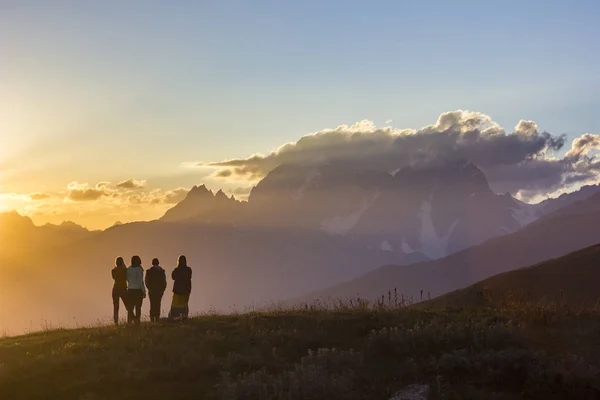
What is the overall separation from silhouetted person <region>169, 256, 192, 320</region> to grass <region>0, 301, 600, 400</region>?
3.40m

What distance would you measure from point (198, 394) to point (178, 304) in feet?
32.3

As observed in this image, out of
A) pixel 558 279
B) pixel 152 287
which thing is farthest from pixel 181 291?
pixel 558 279

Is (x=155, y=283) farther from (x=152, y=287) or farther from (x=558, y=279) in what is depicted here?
(x=558, y=279)

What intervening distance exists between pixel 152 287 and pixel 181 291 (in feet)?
4.12

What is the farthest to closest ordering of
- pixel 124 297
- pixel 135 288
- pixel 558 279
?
pixel 558 279 → pixel 124 297 → pixel 135 288

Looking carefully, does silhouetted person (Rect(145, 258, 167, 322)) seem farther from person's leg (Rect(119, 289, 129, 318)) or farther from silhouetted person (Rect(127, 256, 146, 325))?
person's leg (Rect(119, 289, 129, 318))

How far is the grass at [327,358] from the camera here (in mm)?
11945

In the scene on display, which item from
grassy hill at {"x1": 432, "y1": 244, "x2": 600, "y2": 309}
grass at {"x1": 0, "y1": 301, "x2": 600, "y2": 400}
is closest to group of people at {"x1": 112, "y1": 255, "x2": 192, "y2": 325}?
grass at {"x1": 0, "y1": 301, "x2": 600, "y2": 400}

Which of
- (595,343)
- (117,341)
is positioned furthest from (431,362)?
(117,341)

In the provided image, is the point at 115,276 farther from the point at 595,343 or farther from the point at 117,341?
the point at 595,343

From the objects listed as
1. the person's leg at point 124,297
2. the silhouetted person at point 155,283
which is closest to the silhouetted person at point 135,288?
the person's leg at point 124,297

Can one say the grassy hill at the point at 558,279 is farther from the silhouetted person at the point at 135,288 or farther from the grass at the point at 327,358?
the grass at the point at 327,358

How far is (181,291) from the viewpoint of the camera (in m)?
22.2

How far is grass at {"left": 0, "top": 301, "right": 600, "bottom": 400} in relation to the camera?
39.2 ft
